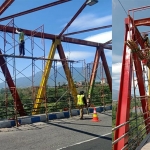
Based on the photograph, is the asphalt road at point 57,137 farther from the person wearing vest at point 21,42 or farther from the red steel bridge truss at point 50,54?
the person wearing vest at point 21,42

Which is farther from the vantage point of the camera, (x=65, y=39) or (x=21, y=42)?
(x=65, y=39)

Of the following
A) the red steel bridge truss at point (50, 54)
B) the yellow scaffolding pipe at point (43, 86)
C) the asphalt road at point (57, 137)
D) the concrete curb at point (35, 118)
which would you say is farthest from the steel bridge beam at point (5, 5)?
the asphalt road at point (57, 137)

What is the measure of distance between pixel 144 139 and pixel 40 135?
355 centimetres

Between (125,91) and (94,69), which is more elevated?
(94,69)

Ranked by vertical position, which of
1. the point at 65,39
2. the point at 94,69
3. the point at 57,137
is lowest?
the point at 57,137

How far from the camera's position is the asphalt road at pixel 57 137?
6.23 metres

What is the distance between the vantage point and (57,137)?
7.23 meters

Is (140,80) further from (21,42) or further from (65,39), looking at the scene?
(65,39)

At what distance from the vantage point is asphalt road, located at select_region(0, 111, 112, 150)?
623 cm

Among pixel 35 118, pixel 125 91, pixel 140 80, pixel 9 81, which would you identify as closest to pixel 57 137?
pixel 125 91

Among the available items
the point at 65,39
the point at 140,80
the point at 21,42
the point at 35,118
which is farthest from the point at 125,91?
the point at 65,39

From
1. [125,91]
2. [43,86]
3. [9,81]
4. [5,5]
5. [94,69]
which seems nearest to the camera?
[125,91]

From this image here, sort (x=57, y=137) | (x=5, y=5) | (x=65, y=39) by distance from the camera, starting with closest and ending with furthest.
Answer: (x=57, y=137) < (x=5, y=5) < (x=65, y=39)

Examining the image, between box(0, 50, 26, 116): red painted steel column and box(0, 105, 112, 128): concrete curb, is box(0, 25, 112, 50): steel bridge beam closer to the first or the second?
box(0, 50, 26, 116): red painted steel column
